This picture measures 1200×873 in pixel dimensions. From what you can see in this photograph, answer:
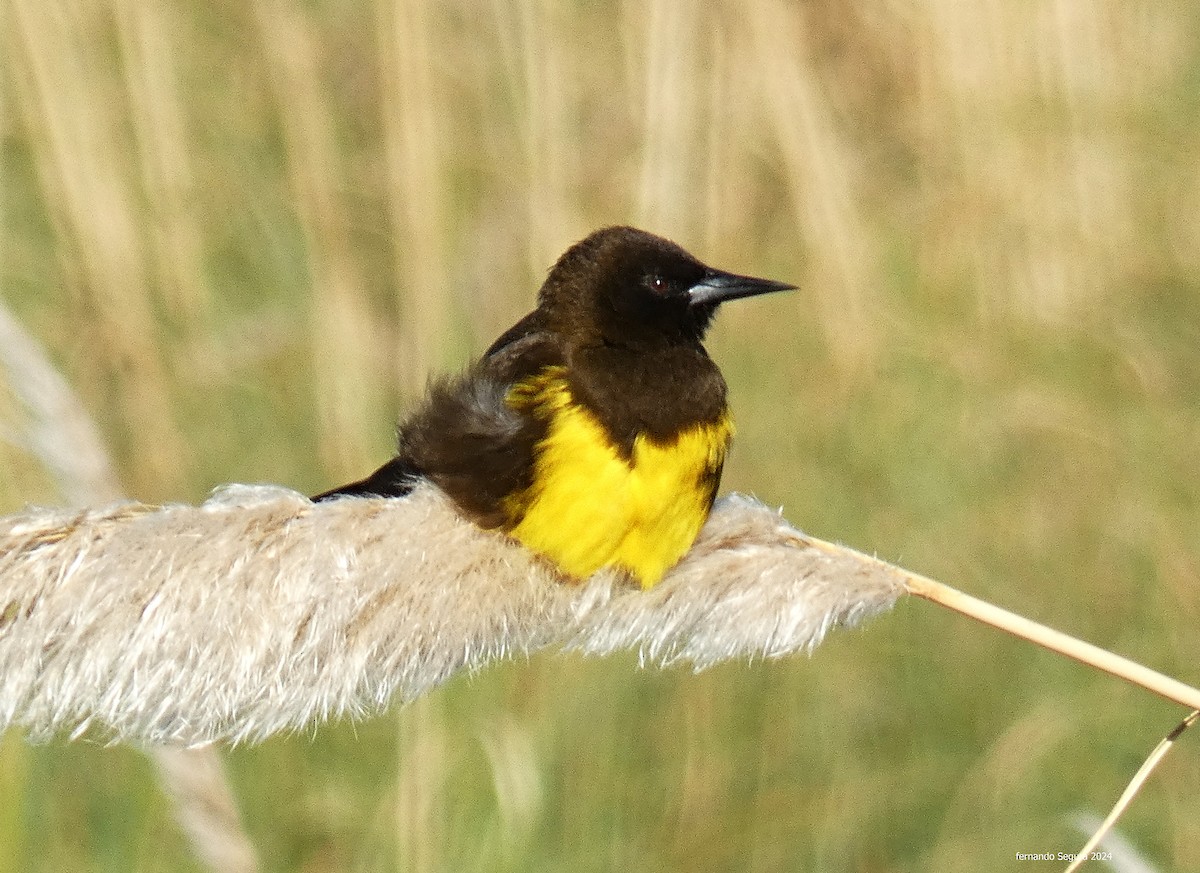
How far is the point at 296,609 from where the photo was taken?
1482 millimetres

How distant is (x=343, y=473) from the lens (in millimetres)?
2820

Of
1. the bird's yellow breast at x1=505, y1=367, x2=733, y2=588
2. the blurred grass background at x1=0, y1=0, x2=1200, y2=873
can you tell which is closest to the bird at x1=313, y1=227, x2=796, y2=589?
the bird's yellow breast at x1=505, y1=367, x2=733, y2=588

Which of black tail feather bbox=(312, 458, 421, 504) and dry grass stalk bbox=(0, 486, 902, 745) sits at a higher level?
dry grass stalk bbox=(0, 486, 902, 745)

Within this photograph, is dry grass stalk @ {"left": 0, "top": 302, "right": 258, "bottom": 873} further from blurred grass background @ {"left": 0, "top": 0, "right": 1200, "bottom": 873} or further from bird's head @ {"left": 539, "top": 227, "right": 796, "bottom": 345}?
bird's head @ {"left": 539, "top": 227, "right": 796, "bottom": 345}

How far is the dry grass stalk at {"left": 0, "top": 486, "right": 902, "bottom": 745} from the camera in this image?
4.43ft

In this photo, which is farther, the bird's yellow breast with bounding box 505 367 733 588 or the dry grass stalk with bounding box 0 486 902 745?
the bird's yellow breast with bounding box 505 367 733 588

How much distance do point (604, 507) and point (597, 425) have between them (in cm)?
14

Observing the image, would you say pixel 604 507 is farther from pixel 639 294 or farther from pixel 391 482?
pixel 639 294

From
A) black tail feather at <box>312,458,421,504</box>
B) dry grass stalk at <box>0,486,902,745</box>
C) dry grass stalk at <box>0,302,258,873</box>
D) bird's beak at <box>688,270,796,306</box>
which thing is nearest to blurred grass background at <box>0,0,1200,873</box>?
dry grass stalk at <box>0,302,258,873</box>

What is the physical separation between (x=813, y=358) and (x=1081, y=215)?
28.6 inches

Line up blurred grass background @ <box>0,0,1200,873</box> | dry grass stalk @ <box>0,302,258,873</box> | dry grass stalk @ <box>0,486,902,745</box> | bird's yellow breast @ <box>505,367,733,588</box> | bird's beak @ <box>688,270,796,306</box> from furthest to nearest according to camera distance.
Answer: blurred grass background @ <box>0,0,1200,873</box>
bird's beak @ <box>688,270,796,306</box>
bird's yellow breast @ <box>505,367,733,588</box>
dry grass stalk @ <box>0,302,258,873</box>
dry grass stalk @ <box>0,486,902,745</box>

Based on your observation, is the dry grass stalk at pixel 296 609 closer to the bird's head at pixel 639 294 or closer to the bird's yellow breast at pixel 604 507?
the bird's yellow breast at pixel 604 507

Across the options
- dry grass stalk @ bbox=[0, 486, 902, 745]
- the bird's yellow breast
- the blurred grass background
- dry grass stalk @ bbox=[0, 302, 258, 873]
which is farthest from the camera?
the blurred grass background

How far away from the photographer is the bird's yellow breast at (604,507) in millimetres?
2104
